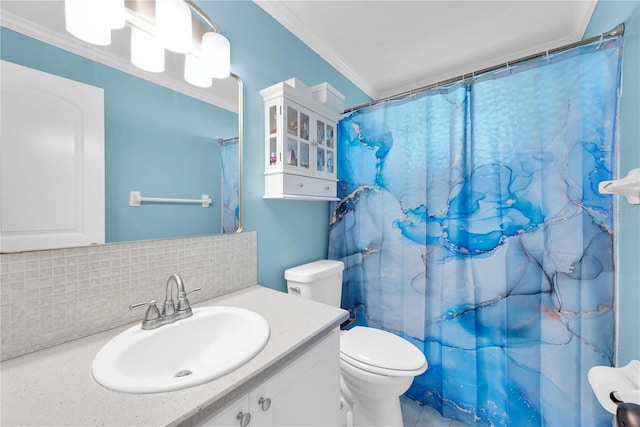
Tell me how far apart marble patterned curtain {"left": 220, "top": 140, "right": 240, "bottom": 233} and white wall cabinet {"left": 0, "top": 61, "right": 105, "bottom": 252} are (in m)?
0.44

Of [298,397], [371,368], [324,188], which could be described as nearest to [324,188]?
[324,188]

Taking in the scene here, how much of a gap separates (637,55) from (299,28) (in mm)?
1595

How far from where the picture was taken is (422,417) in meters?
1.42

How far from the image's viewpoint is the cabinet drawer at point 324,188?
154 centimetres

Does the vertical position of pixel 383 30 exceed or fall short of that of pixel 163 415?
it exceeds it

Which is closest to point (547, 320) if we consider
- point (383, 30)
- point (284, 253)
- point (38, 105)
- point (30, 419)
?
point (284, 253)

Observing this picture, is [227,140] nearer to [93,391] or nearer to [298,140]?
[298,140]

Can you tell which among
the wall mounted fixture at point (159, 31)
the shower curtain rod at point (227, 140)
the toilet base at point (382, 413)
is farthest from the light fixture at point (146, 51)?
the toilet base at point (382, 413)

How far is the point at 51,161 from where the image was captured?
2.26 feet

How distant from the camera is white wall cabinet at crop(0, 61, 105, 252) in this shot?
0.64 metres

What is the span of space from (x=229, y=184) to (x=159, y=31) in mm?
622

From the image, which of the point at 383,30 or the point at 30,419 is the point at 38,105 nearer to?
the point at 30,419

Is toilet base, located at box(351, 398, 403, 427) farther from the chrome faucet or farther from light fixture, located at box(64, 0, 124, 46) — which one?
light fixture, located at box(64, 0, 124, 46)

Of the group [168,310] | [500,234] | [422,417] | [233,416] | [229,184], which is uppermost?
[229,184]
